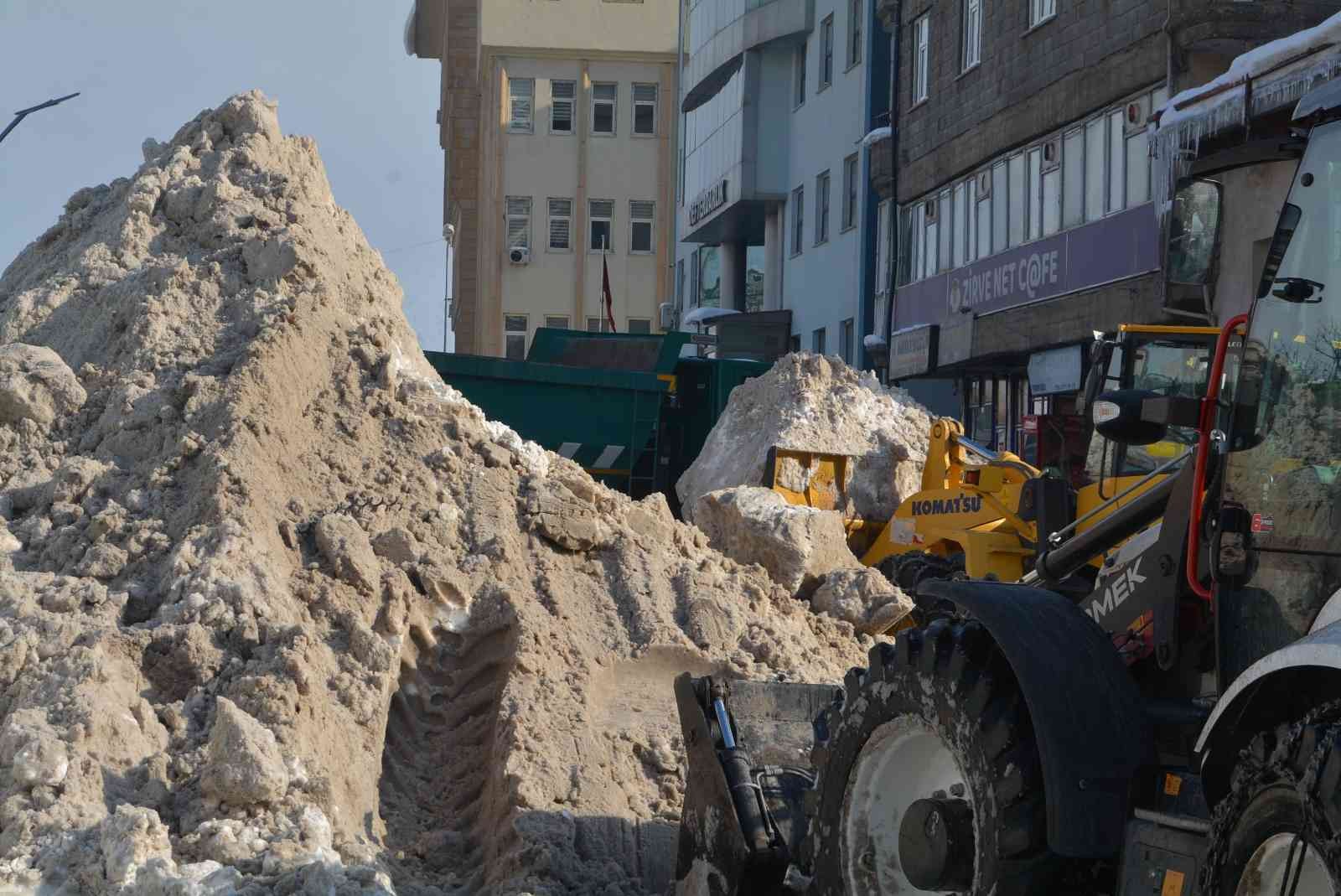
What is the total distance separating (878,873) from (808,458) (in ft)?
33.1

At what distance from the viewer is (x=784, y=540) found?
8984mm

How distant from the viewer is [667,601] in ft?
24.8

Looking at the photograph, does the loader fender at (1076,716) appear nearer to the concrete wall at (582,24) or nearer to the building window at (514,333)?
the building window at (514,333)

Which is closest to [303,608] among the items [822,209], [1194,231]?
[1194,231]

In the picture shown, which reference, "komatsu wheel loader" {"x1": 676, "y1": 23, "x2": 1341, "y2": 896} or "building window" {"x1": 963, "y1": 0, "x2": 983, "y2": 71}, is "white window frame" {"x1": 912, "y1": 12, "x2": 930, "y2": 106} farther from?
"komatsu wheel loader" {"x1": 676, "y1": 23, "x2": 1341, "y2": 896}

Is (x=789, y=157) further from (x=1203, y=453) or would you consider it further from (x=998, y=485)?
(x=1203, y=453)

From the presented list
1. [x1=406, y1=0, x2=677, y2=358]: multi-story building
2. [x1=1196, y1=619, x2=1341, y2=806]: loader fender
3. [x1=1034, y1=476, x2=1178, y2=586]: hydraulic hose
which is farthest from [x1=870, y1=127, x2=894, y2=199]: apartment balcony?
[x1=1196, y1=619, x2=1341, y2=806]: loader fender

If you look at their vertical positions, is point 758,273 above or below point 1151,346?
above

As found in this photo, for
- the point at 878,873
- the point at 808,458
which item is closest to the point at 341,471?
the point at 878,873

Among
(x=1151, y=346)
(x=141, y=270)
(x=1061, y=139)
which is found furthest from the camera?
(x=1061, y=139)

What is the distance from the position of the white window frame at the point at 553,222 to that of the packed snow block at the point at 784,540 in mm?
35355

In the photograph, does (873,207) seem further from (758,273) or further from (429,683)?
(429,683)

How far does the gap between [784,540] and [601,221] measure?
36.7 meters

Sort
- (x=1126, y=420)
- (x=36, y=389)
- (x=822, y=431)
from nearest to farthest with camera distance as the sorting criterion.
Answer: (x=1126, y=420)
(x=36, y=389)
(x=822, y=431)
